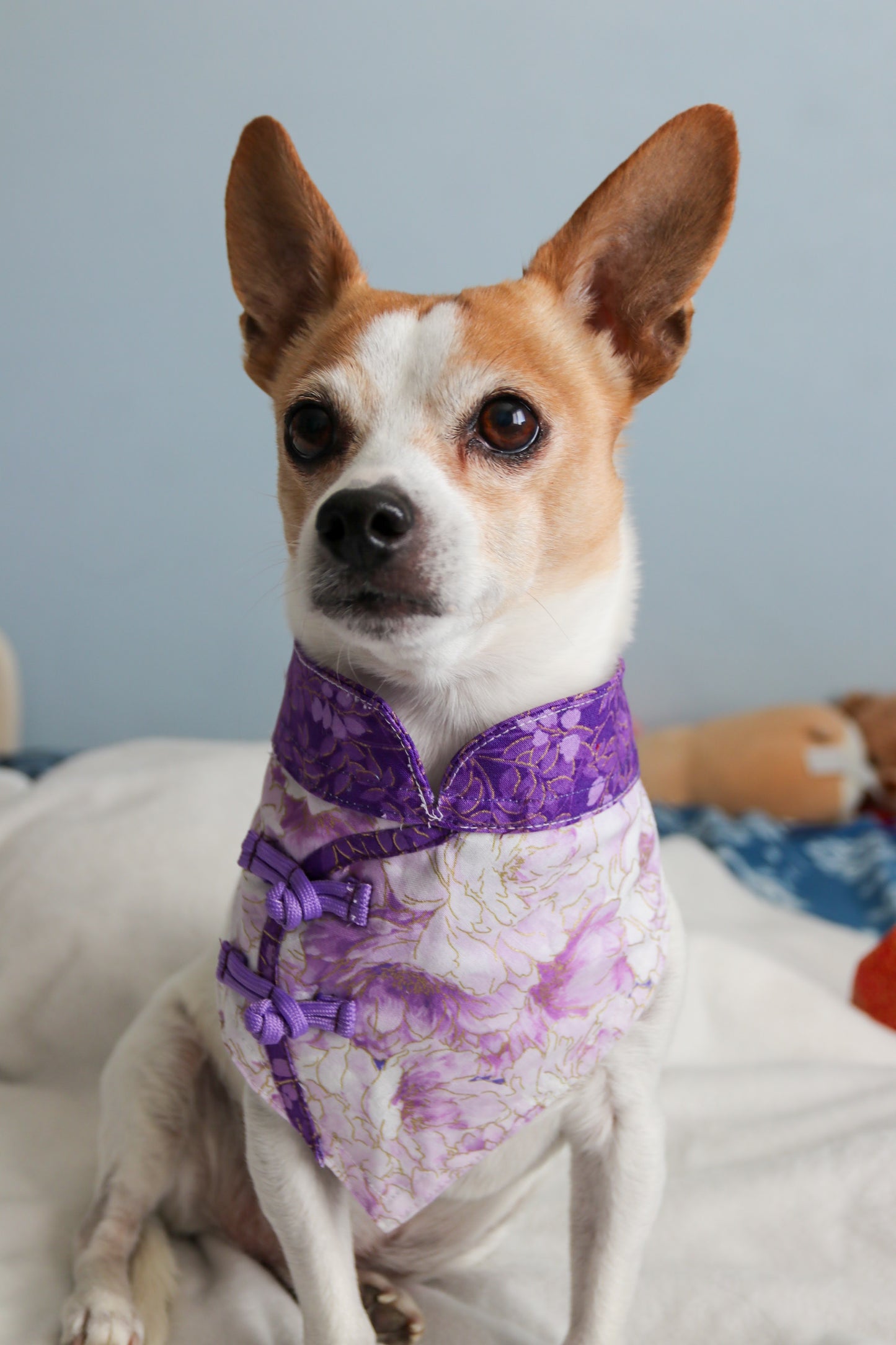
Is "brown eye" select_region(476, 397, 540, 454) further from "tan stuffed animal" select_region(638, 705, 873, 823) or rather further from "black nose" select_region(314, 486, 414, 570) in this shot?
"tan stuffed animal" select_region(638, 705, 873, 823)

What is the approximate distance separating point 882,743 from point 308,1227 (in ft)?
8.54

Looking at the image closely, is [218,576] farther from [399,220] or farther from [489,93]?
[489,93]

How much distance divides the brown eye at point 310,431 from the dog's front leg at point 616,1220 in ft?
2.45

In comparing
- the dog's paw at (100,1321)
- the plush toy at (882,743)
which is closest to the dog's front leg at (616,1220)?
the dog's paw at (100,1321)


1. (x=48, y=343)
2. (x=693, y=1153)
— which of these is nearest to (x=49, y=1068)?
(x=693, y=1153)

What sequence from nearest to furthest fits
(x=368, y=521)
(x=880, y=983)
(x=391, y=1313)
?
(x=368, y=521) → (x=391, y=1313) → (x=880, y=983)

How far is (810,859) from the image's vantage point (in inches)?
114

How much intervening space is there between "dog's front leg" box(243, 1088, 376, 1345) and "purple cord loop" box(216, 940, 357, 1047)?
4.4 inches

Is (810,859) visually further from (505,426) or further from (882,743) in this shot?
(505,426)

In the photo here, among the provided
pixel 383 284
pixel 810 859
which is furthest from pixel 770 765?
pixel 383 284

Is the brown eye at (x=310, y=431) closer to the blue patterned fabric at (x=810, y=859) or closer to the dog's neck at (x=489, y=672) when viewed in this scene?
the dog's neck at (x=489, y=672)

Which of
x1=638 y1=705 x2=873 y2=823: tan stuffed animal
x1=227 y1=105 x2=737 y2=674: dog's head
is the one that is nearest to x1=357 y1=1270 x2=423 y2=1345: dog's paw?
x1=227 y1=105 x2=737 y2=674: dog's head

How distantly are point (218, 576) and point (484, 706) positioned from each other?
7.53 ft

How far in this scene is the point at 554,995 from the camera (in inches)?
41.2
